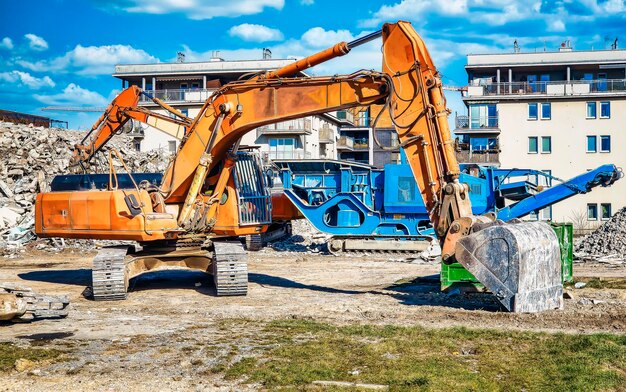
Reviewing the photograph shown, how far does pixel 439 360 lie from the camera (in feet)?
33.4

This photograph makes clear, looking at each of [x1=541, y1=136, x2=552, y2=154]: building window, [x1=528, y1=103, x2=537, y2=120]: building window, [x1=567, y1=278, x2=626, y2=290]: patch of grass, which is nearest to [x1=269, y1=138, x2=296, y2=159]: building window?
[x1=528, y1=103, x2=537, y2=120]: building window

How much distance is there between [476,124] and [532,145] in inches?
161

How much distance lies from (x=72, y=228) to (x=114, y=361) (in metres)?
7.12

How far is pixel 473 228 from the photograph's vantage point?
1377 centimetres

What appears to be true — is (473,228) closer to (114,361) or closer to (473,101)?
(114,361)

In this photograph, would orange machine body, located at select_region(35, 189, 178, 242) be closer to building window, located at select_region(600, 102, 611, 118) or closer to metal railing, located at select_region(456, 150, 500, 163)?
metal railing, located at select_region(456, 150, 500, 163)

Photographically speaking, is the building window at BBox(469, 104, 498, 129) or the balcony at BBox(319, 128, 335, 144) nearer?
the building window at BBox(469, 104, 498, 129)

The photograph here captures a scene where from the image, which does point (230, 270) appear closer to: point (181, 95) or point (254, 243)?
point (254, 243)

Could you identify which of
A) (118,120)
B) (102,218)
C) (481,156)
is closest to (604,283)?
(102,218)

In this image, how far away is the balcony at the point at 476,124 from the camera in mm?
55844

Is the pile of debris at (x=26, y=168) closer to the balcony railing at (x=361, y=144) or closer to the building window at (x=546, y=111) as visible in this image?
the building window at (x=546, y=111)

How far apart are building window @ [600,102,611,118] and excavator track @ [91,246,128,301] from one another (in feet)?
151

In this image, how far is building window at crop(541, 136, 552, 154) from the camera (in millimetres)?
55406

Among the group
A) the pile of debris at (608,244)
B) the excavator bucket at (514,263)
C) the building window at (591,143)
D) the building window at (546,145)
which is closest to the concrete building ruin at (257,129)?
the building window at (546,145)
